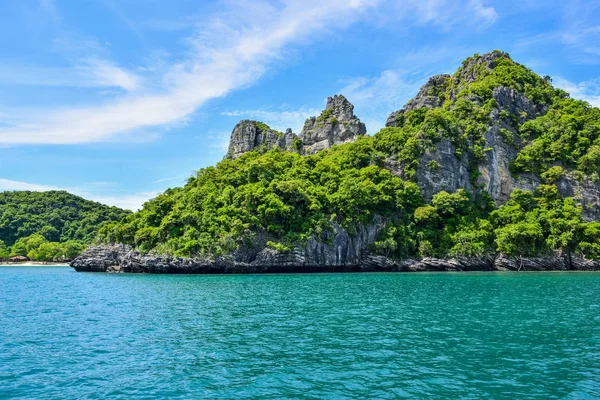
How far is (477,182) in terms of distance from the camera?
8306 cm

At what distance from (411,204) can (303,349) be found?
215 feet

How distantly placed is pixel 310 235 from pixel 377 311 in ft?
137

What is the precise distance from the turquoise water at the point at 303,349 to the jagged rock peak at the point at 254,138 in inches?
3394

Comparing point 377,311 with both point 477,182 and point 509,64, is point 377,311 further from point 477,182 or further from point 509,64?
point 509,64

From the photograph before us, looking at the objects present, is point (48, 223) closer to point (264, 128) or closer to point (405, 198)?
point (264, 128)

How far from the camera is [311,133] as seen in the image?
11256 cm

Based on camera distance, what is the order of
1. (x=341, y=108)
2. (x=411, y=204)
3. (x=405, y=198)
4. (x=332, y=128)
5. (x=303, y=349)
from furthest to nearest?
(x=341, y=108) → (x=332, y=128) → (x=411, y=204) → (x=405, y=198) → (x=303, y=349)

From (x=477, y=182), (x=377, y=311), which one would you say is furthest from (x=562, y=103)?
(x=377, y=311)

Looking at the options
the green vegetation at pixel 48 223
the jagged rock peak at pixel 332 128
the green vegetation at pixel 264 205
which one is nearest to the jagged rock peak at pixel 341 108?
the jagged rock peak at pixel 332 128

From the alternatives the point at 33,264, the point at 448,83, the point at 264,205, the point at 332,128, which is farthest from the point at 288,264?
the point at 33,264

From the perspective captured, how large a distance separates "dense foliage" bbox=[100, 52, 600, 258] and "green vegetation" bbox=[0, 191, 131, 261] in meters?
59.6

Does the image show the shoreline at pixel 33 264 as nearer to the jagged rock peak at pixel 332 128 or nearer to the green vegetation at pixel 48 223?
the green vegetation at pixel 48 223

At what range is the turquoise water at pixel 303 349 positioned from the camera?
12367 mm

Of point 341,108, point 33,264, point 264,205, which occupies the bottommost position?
point 33,264
